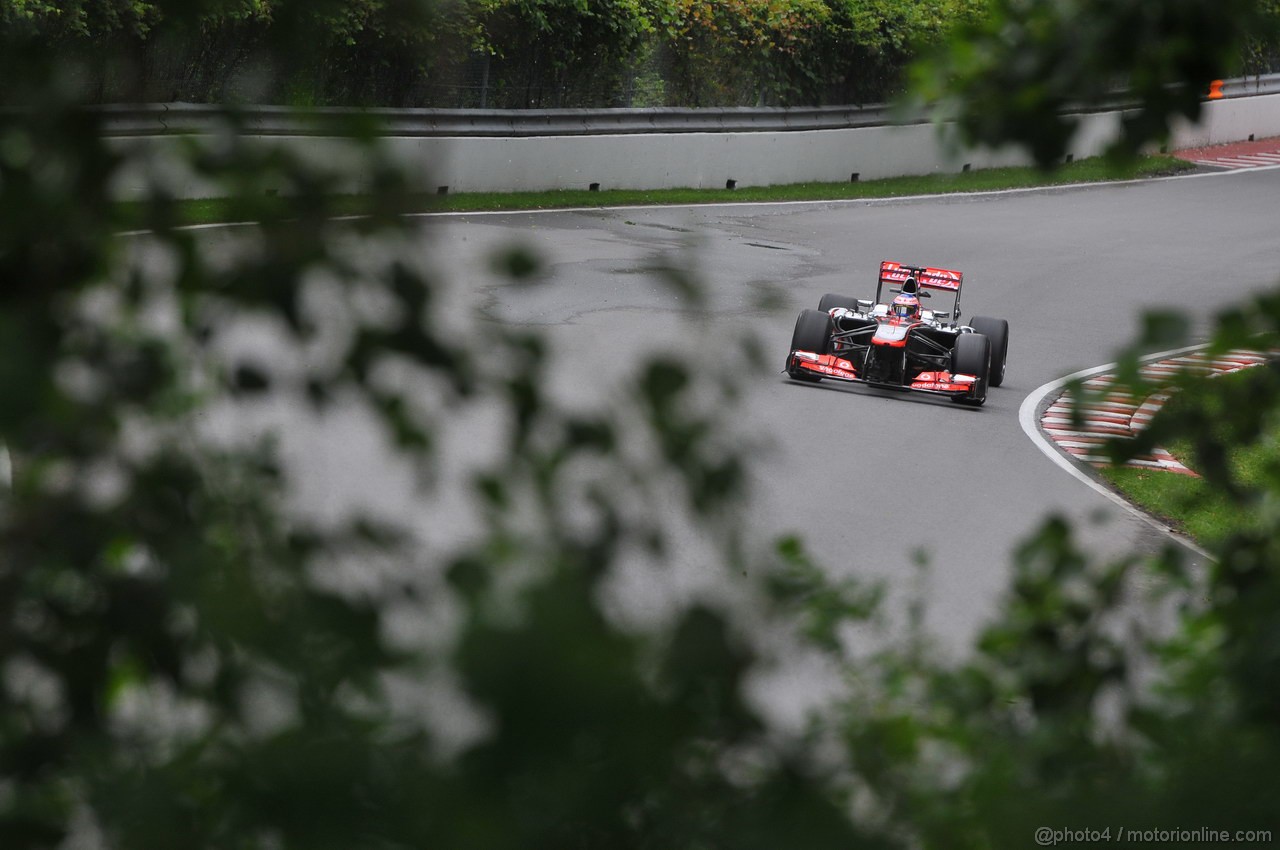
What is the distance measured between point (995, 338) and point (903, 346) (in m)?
1.23

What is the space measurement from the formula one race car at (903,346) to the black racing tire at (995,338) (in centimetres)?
1

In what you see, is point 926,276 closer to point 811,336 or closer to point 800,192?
point 811,336

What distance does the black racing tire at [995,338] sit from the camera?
1415 centimetres

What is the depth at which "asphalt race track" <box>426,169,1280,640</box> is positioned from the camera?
2.08m

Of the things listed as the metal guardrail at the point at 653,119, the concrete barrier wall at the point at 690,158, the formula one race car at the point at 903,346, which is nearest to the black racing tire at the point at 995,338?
the formula one race car at the point at 903,346

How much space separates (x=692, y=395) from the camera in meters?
1.40

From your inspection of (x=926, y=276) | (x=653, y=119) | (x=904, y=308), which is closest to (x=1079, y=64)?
(x=904, y=308)

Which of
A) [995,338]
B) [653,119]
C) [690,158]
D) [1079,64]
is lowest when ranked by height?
[995,338]

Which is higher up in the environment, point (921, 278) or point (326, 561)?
point (326, 561)

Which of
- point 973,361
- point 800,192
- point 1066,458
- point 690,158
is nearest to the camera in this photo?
point 1066,458

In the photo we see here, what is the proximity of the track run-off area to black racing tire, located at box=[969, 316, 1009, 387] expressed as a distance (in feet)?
0.70

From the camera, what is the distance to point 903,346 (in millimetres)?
13484

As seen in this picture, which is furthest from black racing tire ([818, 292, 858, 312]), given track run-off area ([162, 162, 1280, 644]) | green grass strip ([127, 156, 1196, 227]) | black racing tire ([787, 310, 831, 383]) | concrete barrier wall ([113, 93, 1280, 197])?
concrete barrier wall ([113, 93, 1280, 197])

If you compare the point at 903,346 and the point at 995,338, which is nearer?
the point at 903,346
